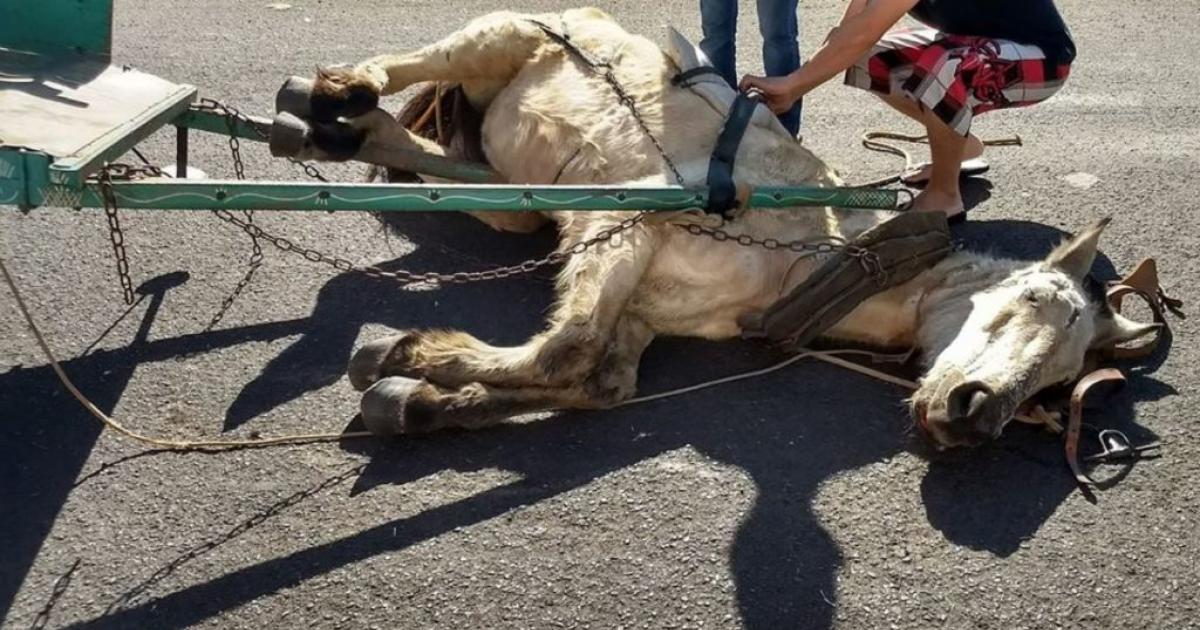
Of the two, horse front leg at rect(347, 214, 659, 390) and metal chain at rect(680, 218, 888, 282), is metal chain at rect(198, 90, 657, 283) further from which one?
metal chain at rect(680, 218, 888, 282)

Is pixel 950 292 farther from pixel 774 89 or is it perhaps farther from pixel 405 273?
pixel 405 273

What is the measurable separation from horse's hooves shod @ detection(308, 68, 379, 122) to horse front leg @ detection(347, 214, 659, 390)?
1134 millimetres

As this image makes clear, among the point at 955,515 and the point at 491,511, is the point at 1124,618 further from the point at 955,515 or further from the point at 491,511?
the point at 491,511

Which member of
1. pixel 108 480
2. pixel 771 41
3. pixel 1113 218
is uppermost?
pixel 771 41

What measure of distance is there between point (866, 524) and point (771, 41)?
3036 mm

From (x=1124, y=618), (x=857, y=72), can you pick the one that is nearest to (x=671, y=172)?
(x=857, y=72)

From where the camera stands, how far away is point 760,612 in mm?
3502

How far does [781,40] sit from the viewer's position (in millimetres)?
→ 6160

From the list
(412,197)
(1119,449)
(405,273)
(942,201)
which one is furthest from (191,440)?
(942,201)

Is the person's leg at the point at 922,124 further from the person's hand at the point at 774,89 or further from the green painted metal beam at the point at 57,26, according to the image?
the green painted metal beam at the point at 57,26

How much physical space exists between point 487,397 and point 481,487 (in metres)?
0.35

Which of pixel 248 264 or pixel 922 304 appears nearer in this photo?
pixel 922 304

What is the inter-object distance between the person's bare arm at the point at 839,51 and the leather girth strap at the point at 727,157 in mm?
123

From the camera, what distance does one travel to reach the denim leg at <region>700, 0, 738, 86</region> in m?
6.34
